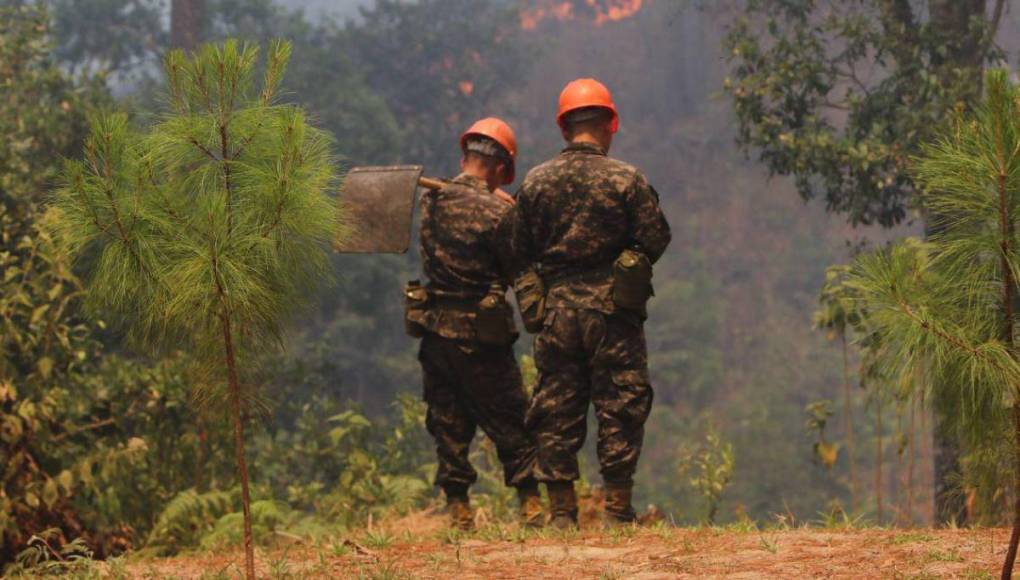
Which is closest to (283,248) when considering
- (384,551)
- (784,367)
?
(384,551)

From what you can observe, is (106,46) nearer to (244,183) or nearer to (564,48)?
(564,48)

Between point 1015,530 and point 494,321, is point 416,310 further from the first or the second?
point 1015,530

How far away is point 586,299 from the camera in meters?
7.04

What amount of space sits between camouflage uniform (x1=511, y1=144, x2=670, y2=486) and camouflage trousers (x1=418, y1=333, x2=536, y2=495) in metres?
0.36

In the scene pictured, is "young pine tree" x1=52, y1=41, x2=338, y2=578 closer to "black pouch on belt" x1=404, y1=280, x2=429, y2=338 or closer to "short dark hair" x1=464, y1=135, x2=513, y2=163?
"black pouch on belt" x1=404, y1=280, x2=429, y2=338

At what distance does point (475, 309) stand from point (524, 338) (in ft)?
78.9

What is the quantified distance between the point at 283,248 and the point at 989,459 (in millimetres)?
2766

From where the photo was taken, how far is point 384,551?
6.45m

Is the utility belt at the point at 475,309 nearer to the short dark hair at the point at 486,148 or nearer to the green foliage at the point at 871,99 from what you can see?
the short dark hair at the point at 486,148

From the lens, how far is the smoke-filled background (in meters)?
10.9

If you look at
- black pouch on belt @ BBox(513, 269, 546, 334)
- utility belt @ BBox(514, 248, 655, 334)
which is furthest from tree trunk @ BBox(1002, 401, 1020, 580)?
black pouch on belt @ BBox(513, 269, 546, 334)

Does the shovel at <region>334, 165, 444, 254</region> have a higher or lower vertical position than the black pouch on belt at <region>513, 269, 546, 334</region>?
higher

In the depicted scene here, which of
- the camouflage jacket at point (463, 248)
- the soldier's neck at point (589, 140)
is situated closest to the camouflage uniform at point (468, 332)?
the camouflage jacket at point (463, 248)

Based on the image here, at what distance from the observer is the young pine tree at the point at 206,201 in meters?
5.03
